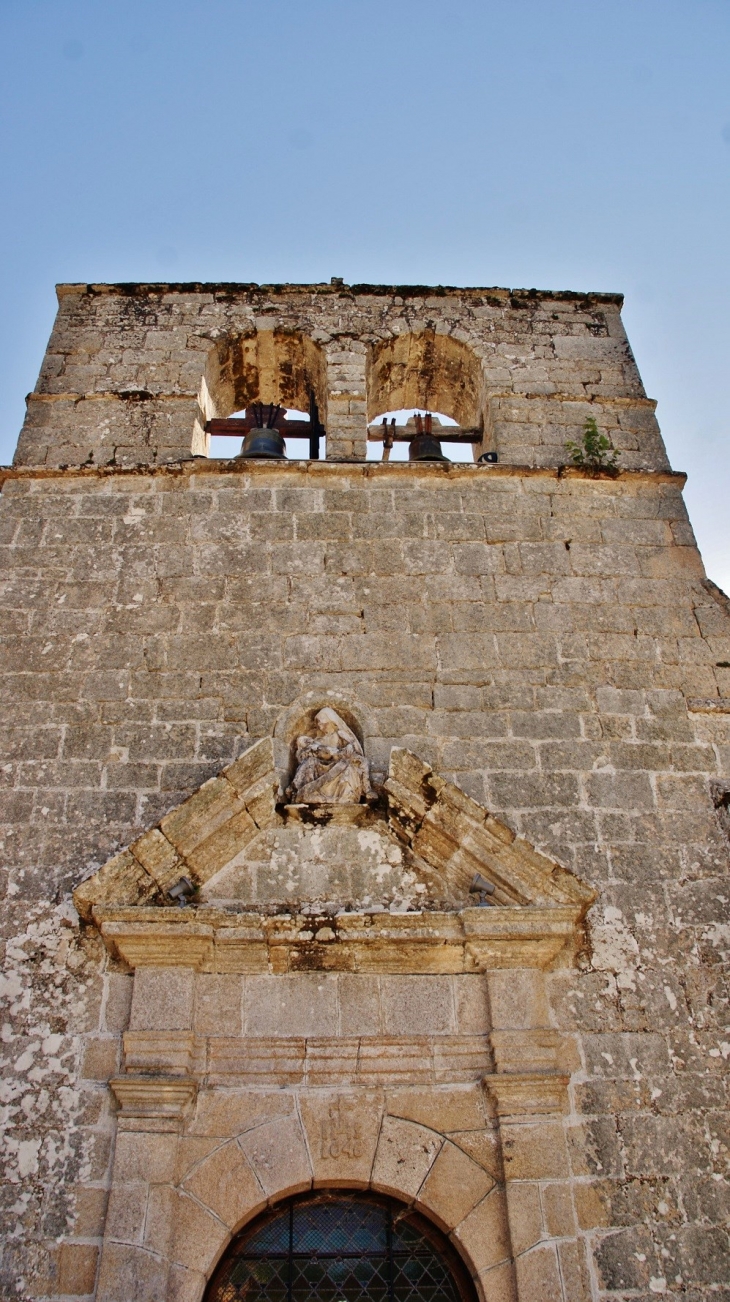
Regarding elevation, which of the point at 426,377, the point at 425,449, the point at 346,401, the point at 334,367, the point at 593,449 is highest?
the point at 426,377

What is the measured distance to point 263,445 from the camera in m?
6.29

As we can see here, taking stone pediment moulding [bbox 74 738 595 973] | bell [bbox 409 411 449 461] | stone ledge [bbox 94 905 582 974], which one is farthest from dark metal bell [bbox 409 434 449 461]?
stone ledge [bbox 94 905 582 974]

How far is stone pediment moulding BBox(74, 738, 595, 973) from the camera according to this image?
4.30m

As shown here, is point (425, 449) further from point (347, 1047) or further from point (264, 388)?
point (347, 1047)

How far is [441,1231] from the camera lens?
395cm

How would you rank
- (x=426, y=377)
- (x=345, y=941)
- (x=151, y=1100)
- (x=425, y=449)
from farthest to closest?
(x=426, y=377)
(x=425, y=449)
(x=345, y=941)
(x=151, y=1100)

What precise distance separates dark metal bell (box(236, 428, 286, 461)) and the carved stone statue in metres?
1.94

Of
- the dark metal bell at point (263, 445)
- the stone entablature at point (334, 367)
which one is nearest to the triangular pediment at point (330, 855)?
the dark metal bell at point (263, 445)

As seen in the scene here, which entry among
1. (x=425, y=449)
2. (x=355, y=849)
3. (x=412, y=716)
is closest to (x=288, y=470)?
(x=425, y=449)

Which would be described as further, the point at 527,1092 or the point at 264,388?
the point at 264,388

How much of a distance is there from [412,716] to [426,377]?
113 inches

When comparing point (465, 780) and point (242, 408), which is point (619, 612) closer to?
point (465, 780)

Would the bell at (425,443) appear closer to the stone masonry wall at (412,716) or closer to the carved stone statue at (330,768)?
the stone masonry wall at (412,716)

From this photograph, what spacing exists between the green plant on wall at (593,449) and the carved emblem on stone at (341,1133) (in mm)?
3694
